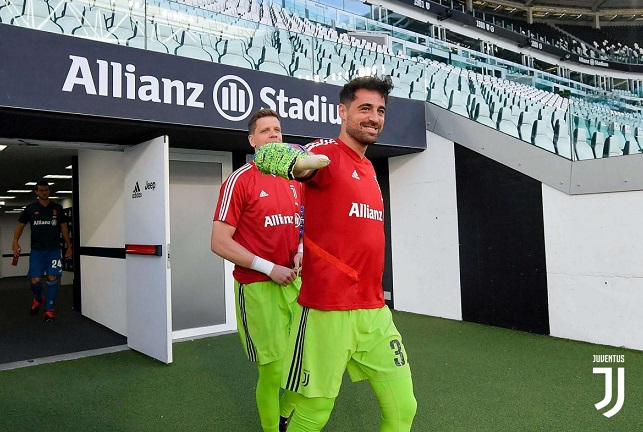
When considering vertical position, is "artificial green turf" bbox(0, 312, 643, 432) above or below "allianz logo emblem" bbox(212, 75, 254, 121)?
below

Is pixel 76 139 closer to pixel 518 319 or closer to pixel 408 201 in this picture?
pixel 408 201

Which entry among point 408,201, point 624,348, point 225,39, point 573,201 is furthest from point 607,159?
point 225,39

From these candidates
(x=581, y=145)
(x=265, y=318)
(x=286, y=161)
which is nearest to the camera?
(x=286, y=161)

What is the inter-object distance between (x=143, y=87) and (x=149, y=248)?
4.52 feet

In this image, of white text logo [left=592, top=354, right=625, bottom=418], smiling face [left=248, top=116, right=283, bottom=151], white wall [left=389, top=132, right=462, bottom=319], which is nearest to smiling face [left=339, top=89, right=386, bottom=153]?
smiling face [left=248, top=116, right=283, bottom=151]

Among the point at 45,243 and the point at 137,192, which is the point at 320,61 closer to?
the point at 137,192

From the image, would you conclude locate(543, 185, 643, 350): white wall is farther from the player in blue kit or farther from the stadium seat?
the player in blue kit

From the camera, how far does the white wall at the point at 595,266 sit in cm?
431

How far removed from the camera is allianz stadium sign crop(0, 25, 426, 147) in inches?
136

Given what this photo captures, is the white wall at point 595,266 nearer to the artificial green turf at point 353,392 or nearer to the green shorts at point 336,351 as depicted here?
the artificial green turf at point 353,392

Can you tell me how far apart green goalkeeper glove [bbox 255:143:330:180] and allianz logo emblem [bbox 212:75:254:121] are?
3.15 metres

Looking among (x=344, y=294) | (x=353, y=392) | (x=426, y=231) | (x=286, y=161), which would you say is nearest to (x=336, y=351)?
(x=344, y=294)

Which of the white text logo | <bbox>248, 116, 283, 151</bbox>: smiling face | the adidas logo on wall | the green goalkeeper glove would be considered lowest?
the white text logo

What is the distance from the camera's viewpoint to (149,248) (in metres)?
4.25
